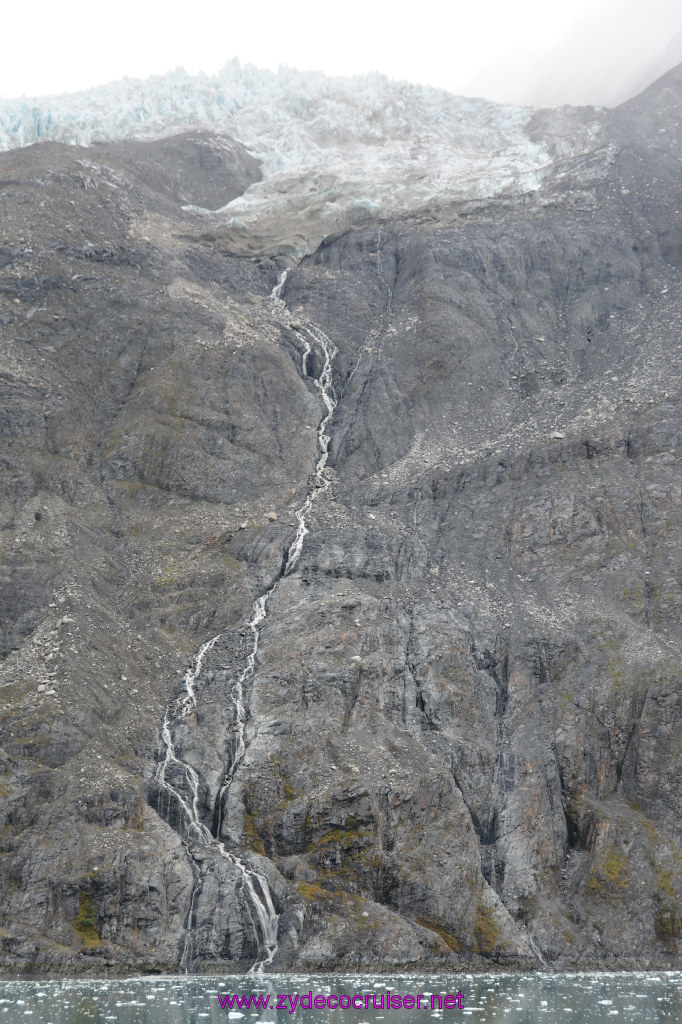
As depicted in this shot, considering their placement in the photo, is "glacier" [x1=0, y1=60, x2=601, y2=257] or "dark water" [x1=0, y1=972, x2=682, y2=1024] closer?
"dark water" [x1=0, y1=972, x2=682, y2=1024]

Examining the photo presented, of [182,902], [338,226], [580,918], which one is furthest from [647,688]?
[338,226]

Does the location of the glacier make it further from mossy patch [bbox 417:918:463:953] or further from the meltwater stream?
mossy patch [bbox 417:918:463:953]

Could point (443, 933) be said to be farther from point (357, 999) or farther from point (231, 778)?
point (231, 778)

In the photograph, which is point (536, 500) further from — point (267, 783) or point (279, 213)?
point (279, 213)

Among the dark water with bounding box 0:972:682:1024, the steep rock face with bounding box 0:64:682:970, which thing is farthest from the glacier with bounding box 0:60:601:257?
the dark water with bounding box 0:972:682:1024

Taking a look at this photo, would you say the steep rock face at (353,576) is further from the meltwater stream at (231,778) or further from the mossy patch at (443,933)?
the meltwater stream at (231,778)

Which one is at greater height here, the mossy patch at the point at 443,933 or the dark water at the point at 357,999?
the mossy patch at the point at 443,933

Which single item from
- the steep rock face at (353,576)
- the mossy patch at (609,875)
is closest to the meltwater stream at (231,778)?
the steep rock face at (353,576)
